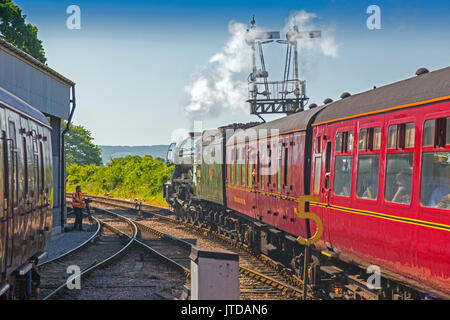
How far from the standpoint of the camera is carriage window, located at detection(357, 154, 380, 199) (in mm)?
7754

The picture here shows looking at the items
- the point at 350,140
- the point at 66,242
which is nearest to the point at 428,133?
the point at 350,140

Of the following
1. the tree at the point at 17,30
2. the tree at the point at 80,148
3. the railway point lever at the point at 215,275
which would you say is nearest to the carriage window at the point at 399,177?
the railway point lever at the point at 215,275

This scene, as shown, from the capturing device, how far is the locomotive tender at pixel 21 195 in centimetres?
659

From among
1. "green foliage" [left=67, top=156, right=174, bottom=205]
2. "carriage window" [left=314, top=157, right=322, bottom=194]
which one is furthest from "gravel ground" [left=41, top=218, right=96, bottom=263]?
"green foliage" [left=67, top=156, right=174, bottom=205]

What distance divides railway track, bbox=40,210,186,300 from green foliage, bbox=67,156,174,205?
23582 millimetres

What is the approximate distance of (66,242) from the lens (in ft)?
63.1

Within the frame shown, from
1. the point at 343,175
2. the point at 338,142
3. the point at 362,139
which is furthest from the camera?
the point at 338,142

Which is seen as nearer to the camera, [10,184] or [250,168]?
[10,184]

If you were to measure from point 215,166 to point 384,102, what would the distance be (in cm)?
1345

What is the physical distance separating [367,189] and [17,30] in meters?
37.5

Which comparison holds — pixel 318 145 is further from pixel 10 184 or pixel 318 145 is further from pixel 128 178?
pixel 128 178

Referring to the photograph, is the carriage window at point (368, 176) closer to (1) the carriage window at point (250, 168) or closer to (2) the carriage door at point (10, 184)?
(2) the carriage door at point (10, 184)

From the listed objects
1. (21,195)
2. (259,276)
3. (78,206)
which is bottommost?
(259,276)
